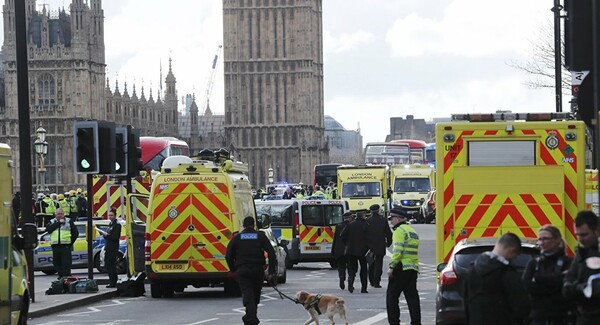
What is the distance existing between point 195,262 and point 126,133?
3416 millimetres

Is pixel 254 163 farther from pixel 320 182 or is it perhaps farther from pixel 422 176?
pixel 422 176

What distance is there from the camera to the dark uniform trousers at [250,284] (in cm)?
1903

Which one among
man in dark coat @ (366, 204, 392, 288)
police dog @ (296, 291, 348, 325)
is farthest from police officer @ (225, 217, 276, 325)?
man in dark coat @ (366, 204, 392, 288)

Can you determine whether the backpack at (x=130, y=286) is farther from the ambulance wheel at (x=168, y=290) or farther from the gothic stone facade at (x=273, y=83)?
the gothic stone facade at (x=273, y=83)

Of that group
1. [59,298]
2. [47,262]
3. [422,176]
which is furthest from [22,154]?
[422,176]

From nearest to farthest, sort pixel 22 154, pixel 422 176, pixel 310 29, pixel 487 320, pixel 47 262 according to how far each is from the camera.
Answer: pixel 487 320 < pixel 22 154 < pixel 47 262 < pixel 422 176 < pixel 310 29

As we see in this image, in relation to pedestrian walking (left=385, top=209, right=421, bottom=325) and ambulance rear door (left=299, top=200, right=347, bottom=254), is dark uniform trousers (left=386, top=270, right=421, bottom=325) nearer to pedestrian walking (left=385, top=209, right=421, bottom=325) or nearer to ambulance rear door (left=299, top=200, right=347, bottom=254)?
pedestrian walking (left=385, top=209, right=421, bottom=325)

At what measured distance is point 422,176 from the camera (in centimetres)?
6912

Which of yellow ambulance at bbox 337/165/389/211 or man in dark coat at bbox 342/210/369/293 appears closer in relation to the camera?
man in dark coat at bbox 342/210/369/293

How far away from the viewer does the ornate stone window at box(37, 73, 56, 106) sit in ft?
357

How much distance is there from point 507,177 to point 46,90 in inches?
3625

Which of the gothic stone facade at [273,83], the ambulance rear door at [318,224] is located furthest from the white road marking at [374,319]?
the gothic stone facade at [273,83]

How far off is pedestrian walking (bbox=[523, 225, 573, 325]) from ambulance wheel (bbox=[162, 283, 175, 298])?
1529 centimetres

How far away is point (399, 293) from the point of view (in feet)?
63.2
